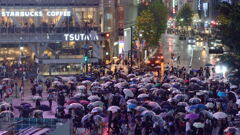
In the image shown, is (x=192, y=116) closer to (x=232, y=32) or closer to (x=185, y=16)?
(x=232, y=32)

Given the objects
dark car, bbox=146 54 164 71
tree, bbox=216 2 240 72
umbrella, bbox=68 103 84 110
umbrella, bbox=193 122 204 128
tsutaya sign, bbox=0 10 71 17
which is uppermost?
tsutaya sign, bbox=0 10 71 17

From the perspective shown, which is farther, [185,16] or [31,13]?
[185,16]

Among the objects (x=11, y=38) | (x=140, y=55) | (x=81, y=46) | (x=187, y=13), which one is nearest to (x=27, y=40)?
(x=11, y=38)

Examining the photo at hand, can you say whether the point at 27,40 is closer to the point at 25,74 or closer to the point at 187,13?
the point at 25,74

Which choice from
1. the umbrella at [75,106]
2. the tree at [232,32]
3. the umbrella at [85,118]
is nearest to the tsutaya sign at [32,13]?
the tree at [232,32]

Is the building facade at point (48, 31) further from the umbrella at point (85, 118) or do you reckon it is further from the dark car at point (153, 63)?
the umbrella at point (85, 118)

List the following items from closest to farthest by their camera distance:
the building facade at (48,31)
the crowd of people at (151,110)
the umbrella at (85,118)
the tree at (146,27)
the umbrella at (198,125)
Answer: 1. the umbrella at (198,125)
2. the crowd of people at (151,110)
3. the umbrella at (85,118)
4. the building facade at (48,31)
5. the tree at (146,27)

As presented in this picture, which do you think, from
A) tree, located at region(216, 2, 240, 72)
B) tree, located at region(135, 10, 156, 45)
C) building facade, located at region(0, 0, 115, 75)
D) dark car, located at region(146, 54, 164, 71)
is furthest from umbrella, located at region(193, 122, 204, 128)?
tree, located at region(135, 10, 156, 45)

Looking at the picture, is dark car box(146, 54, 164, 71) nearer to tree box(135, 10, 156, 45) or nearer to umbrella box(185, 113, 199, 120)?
tree box(135, 10, 156, 45)

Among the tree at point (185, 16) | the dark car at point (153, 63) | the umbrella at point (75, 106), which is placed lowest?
the umbrella at point (75, 106)

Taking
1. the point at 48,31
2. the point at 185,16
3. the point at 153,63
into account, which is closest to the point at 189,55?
the point at 153,63

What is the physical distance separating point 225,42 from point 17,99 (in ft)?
54.2

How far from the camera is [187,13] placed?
144 metres

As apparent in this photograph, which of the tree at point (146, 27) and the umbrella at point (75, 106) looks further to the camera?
the tree at point (146, 27)
